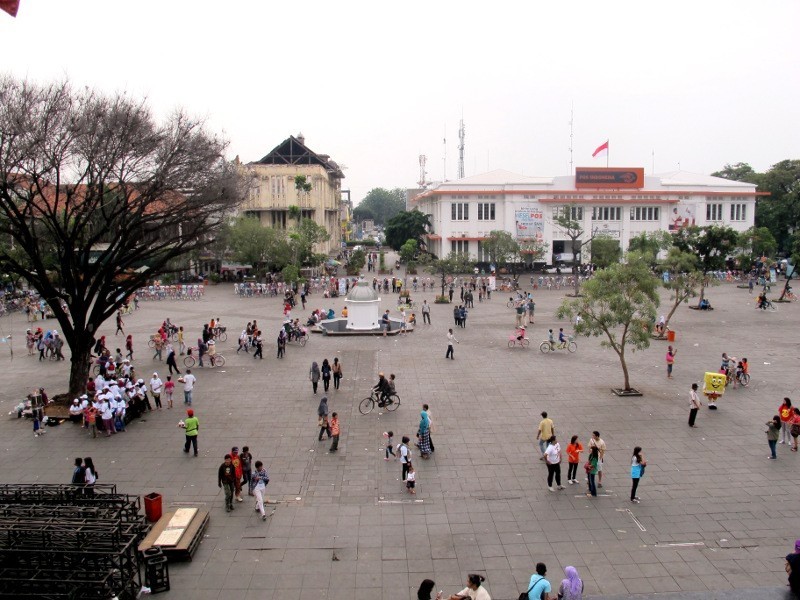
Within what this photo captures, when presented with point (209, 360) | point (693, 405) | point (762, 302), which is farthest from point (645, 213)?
point (693, 405)

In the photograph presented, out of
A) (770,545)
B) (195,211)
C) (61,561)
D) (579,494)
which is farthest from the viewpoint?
(195,211)

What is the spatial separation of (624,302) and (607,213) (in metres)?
49.7

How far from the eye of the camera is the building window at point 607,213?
217ft

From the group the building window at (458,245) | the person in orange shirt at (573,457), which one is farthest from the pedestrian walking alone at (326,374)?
the building window at (458,245)

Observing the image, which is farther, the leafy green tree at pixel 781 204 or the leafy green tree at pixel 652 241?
the leafy green tree at pixel 781 204

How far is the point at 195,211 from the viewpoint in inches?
821

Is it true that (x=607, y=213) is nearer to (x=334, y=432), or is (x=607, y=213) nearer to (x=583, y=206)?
(x=583, y=206)

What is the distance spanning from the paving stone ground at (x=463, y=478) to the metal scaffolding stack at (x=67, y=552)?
3.51 feet

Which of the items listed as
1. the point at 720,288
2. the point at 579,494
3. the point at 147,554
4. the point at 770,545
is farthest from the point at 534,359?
the point at 720,288

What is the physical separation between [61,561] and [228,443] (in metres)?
6.76

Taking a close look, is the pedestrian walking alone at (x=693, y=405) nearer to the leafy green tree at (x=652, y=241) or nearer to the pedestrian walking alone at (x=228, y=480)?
the pedestrian walking alone at (x=228, y=480)

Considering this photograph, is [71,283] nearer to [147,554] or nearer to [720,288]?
[147,554]

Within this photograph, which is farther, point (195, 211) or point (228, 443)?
point (195, 211)

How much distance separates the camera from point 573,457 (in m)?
13.1
